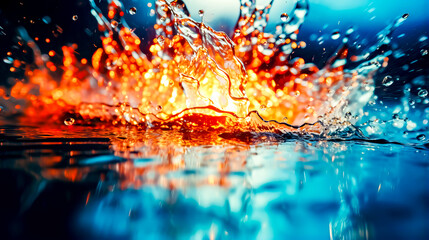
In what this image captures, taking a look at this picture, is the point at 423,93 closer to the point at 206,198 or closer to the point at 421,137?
the point at 421,137

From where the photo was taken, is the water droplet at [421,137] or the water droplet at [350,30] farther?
the water droplet at [350,30]

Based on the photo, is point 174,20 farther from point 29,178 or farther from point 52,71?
point 29,178

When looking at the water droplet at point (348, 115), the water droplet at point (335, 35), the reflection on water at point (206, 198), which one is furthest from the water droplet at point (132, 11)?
the water droplet at point (348, 115)

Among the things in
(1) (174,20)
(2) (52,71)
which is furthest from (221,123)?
(2) (52,71)

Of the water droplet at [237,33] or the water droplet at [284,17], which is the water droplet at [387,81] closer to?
the water droplet at [284,17]

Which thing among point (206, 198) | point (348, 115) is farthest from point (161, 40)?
point (206, 198)

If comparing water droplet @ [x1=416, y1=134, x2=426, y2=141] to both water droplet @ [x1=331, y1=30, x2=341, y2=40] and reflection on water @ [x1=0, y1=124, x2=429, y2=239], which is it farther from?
reflection on water @ [x1=0, y1=124, x2=429, y2=239]
